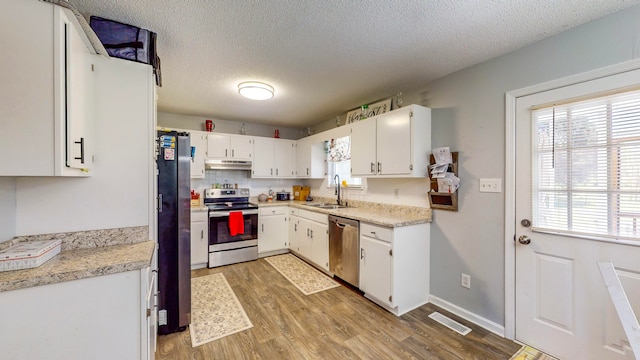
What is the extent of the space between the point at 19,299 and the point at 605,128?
3.31 meters

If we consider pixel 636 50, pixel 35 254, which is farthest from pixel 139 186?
pixel 636 50

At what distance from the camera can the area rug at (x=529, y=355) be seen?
5.92 ft

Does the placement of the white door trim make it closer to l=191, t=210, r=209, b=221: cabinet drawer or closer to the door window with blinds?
the door window with blinds

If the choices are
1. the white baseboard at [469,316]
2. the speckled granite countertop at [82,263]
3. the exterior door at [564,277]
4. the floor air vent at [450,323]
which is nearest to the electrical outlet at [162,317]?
the speckled granite countertop at [82,263]

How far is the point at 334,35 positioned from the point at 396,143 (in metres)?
1.29

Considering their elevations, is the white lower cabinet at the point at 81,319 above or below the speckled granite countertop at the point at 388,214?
below

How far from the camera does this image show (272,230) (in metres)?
4.14

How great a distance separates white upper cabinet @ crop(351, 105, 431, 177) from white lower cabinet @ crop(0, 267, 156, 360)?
7.64 ft

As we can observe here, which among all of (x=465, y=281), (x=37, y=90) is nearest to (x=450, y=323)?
(x=465, y=281)

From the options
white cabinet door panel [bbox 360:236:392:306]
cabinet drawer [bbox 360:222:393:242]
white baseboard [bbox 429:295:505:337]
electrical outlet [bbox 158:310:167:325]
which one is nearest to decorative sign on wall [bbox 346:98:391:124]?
cabinet drawer [bbox 360:222:393:242]

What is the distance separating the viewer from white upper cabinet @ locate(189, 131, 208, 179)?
3883 millimetres

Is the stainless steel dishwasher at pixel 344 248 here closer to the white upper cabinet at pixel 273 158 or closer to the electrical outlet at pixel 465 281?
the electrical outlet at pixel 465 281

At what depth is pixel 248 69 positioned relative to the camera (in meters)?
2.41

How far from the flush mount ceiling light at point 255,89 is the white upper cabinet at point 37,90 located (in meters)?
1.57
